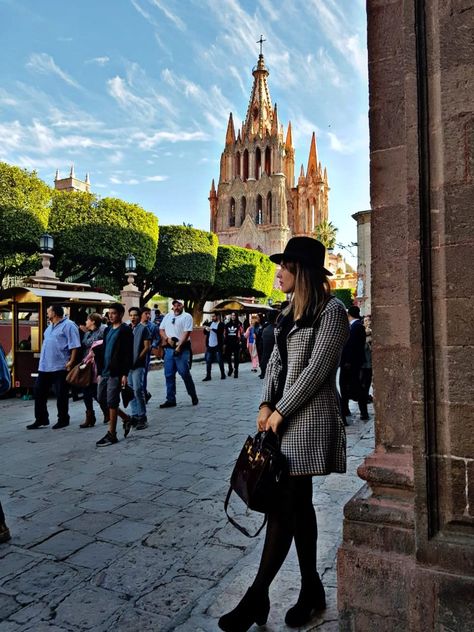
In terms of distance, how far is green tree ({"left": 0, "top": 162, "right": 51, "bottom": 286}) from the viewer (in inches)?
904

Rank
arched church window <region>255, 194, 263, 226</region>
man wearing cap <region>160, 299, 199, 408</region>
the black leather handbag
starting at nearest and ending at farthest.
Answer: the black leather handbag → man wearing cap <region>160, 299, 199, 408</region> → arched church window <region>255, 194, 263, 226</region>

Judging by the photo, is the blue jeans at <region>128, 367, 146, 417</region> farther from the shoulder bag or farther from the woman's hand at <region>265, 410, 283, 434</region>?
the woman's hand at <region>265, 410, 283, 434</region>

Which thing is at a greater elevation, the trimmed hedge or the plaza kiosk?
the trimmed hedge

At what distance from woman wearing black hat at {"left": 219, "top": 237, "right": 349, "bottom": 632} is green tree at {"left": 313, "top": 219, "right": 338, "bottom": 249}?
6868cm

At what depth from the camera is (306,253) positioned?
2463 mm

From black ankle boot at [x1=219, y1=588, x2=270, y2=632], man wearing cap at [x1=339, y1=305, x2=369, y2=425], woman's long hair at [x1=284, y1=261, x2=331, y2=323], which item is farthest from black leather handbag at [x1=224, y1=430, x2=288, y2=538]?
man wearing cap at [x1=339, y1=305, x2=369, y2=425]

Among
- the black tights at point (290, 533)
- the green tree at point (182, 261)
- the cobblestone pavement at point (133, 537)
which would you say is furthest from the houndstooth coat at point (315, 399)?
the green tree at point (182, 261)

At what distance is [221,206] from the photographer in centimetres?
6744

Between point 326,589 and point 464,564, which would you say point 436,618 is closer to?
point 464,564

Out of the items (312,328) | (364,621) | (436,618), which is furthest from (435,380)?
(364,621)

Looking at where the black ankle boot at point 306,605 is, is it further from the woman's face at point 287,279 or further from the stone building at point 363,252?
the stone building at point 363,252

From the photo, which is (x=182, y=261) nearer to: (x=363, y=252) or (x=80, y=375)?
(x=363, y=252)

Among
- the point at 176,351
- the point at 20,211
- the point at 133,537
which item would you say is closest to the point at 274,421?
the point at 133,537

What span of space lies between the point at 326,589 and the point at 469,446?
50.0 inches
